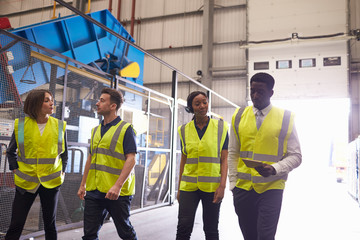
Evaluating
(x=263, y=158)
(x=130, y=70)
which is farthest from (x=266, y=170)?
(x=130, y=70)

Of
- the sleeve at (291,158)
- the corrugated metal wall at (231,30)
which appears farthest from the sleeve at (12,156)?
the corrugated metal wall at (231,30)

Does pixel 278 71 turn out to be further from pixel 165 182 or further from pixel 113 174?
pixel 113 174

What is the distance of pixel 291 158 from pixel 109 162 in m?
1.51

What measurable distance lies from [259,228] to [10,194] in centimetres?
332

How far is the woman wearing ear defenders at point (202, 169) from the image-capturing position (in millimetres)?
2922

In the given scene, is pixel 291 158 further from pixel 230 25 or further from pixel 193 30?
pixel 193 30

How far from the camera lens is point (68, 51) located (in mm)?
5996

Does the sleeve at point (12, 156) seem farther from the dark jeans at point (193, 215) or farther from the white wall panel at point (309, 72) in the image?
the white wall panel at point (309, 72)

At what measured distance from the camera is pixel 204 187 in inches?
116

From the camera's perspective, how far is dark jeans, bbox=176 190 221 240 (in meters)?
2.86

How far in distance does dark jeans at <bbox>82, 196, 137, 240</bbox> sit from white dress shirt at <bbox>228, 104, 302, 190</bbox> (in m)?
0.93

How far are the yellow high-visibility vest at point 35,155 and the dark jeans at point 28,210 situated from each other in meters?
0.08

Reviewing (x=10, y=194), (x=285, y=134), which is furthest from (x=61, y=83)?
(x=285, y=134)

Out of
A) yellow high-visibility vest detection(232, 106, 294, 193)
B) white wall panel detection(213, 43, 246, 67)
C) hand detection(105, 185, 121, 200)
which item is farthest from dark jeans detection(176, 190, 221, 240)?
white wall panel detection(213, 43, 246, 67)
